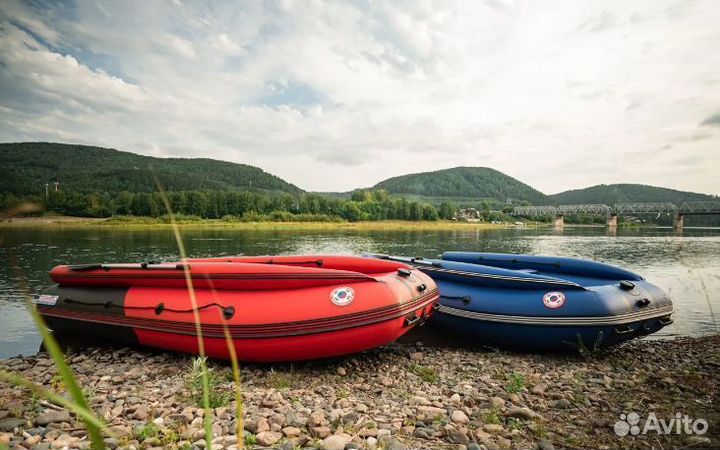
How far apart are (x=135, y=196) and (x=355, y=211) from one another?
5271cm

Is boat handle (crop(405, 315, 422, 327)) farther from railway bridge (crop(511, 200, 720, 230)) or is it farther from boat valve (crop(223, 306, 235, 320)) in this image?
railway bridge (crop(511, 200, 720, 230))

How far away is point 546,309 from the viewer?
7383mm

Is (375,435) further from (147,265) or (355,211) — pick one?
(355,211)

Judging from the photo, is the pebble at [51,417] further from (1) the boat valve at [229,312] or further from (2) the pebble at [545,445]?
(2) the pebble at [545,445]

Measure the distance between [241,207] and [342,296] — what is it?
330 feet

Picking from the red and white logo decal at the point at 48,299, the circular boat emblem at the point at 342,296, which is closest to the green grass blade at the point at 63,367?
the circular boat emblem at the point at 342,296

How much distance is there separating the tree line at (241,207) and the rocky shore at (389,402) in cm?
6942

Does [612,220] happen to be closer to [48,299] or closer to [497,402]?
[497,402]

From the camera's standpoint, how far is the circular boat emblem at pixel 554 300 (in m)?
7.32

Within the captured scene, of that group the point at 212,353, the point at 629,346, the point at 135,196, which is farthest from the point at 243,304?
the point at 135,196

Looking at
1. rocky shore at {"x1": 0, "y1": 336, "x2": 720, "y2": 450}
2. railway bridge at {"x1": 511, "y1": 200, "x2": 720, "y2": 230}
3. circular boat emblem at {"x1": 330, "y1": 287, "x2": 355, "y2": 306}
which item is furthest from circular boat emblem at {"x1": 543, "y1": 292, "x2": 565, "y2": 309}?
Answer: railway bridge at {"x1": 511, "y1": 200, "x2": 720, "y2": 230}

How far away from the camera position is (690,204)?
9650 cm

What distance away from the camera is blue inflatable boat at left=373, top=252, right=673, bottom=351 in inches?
284

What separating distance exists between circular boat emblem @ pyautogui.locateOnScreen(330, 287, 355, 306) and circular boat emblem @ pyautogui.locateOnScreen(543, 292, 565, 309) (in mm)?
3630
